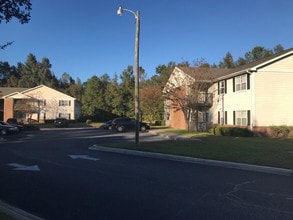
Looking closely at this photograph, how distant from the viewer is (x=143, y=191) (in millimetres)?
8422

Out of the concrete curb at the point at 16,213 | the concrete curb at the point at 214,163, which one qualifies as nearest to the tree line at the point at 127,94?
the concrete curb at the point at 214,163

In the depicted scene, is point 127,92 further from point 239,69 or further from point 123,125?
point 239,69

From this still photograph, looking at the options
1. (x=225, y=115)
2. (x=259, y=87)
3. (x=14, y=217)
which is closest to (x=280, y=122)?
(x=259, y=87)

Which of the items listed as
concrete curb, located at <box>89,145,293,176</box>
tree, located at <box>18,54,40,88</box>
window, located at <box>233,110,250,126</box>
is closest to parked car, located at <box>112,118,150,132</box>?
window, located at <box>233,110,250,126</box>

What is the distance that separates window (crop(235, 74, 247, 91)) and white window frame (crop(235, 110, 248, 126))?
6.72 feet

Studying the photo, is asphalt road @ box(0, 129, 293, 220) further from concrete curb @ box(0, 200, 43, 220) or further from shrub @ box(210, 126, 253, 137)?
shrub @ box(210, 126, 253, 137)

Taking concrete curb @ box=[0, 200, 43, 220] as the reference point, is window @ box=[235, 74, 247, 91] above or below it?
above

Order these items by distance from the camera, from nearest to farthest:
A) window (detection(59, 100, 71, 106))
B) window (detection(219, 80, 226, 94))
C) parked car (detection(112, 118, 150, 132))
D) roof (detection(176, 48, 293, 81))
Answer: roof (detection(176, 48, 293, 81)) < window (detection(219, 80, 226, 94)) < parked car (detection(112, 118, 150, 132)) < window (detection(59, 100, 71, 106))

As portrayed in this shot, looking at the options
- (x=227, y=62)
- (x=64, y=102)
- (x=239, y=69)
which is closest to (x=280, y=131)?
(x=239, y=69)

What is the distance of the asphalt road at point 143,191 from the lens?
6.72 meters

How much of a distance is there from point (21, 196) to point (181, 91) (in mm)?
28012

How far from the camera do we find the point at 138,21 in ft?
65.4

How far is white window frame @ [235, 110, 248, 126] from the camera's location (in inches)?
1174

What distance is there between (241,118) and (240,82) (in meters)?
3.14
